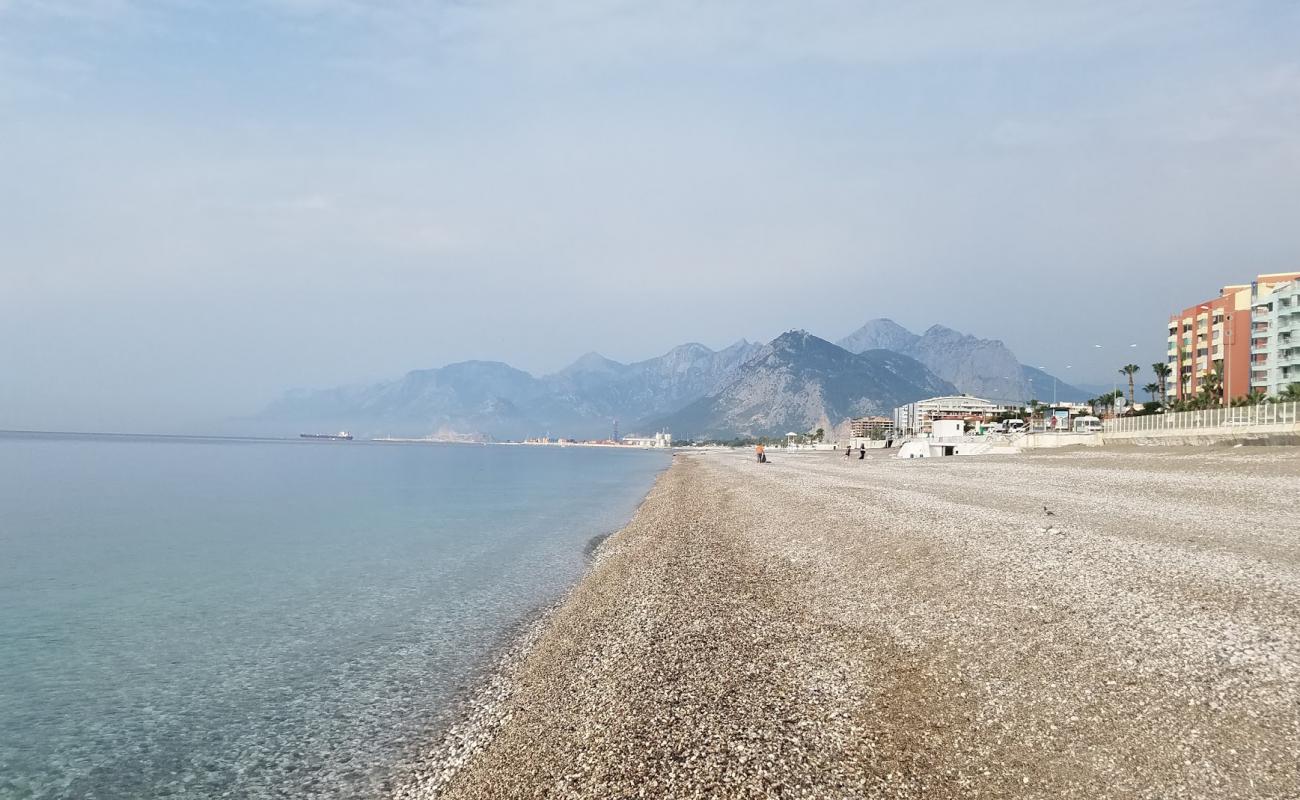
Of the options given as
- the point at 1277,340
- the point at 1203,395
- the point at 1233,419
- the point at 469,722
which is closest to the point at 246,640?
the point at 469,722

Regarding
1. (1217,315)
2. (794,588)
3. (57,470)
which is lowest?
(57,470)

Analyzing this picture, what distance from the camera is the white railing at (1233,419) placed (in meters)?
43.1

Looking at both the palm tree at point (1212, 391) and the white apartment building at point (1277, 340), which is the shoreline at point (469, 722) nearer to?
the palm tree at point (1212, 391)

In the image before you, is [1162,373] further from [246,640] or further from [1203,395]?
[246,640]

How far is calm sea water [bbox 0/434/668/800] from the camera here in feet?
38.4

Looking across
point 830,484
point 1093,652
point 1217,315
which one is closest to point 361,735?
point 1093,652

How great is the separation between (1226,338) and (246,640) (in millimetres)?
138026

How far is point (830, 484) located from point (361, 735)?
1437 inches

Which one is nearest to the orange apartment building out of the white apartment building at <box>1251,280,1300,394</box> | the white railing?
the white apartment building at <box>1251,280,1300,394</box>

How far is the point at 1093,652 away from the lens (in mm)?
10945

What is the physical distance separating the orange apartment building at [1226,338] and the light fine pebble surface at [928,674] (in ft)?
347

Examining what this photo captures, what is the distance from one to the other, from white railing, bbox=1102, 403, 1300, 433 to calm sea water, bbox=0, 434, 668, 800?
3895cm

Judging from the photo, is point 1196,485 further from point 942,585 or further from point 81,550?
point 81,550

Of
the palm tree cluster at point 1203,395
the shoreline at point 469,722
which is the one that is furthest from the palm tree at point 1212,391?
the shoreline at point 469,722
